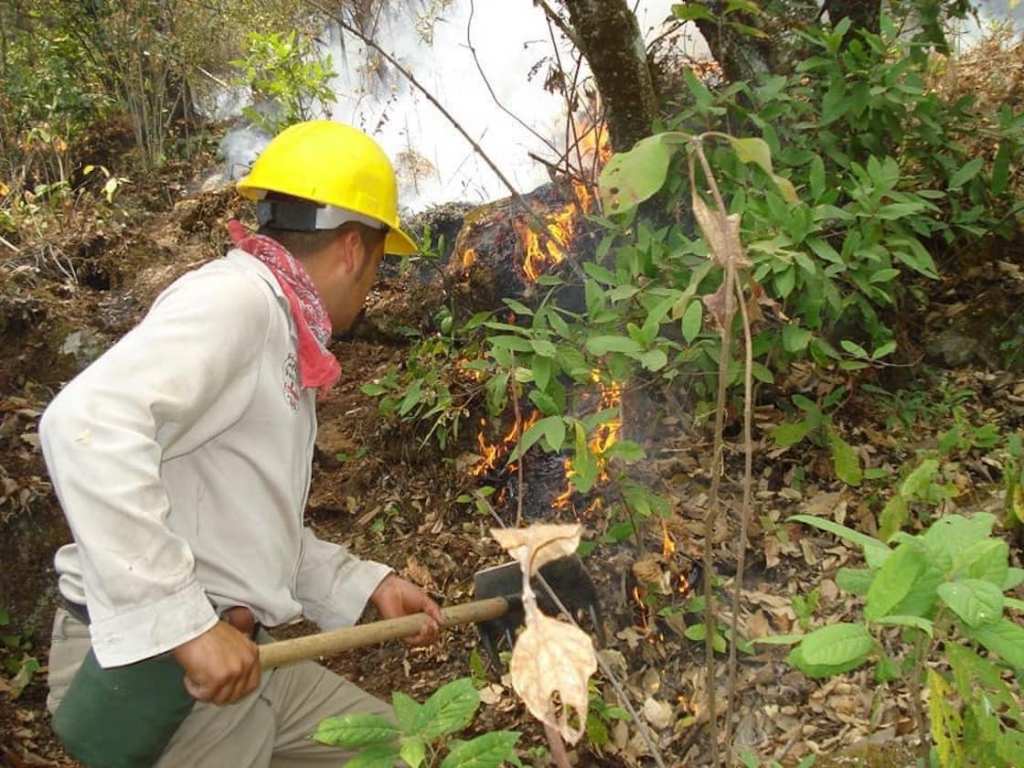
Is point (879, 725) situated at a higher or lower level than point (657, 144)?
lower

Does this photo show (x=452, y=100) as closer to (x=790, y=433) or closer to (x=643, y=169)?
(x=790, y=433)

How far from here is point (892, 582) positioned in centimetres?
135

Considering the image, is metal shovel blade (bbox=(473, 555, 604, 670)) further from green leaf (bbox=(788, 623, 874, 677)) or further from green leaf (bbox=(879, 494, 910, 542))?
green leaf (bbox=(788, 623, 874, 677))

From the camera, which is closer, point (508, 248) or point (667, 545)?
point (667, 545)

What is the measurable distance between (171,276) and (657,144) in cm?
625

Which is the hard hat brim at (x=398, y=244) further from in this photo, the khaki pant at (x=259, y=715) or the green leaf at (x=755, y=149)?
the green leaf at (x=755, y=149)

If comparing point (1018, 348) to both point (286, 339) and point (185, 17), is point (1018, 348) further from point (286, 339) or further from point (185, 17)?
point (185, 17)

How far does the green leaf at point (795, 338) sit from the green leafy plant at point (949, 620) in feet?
5.53

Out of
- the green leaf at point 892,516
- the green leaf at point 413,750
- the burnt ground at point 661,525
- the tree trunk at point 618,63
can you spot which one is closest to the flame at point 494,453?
the burnt ground at point 661,525

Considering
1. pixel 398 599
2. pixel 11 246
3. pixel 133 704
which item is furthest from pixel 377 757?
pixel 11 246

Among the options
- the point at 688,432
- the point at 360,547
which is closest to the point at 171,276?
the point at 360,547

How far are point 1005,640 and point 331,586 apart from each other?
1.94 metres

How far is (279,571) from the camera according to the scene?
2.27m

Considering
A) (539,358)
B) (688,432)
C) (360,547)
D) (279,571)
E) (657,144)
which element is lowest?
(360,547)
